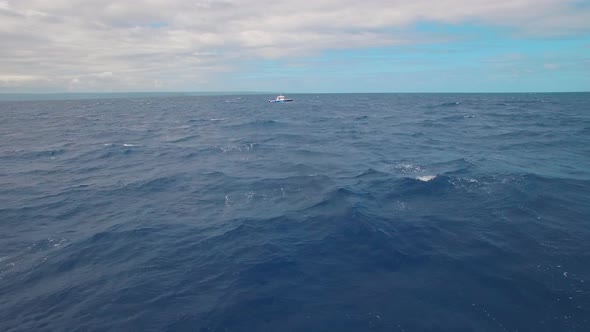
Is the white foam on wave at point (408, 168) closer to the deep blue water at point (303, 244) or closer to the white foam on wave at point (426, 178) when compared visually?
the deep blue water at point (303, 244)

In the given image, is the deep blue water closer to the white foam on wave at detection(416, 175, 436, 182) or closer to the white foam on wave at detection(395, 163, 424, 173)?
the white foam on wave at detection(395, 163, 424, 173)

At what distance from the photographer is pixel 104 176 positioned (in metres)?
30.2

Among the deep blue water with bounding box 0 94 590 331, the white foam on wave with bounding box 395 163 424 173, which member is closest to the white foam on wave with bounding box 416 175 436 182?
the deep blue water with bounding box 0 94 590 331

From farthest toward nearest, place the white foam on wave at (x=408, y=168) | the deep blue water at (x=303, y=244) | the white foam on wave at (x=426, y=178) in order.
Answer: the white foam on wave at (x=408, y=168), the white foam on wave at (x=426, y=178), the deep blue water at (x=303, y=244)

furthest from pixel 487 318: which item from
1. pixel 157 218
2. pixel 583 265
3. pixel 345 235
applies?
pixel 157 218

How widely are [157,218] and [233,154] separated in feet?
58.7

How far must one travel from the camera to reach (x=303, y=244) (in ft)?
54.1

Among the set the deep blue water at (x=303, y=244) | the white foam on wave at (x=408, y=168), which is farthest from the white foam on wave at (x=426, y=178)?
the white foam on wave at (x=408, y=168)

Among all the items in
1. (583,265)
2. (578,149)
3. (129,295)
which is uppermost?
(578,149)

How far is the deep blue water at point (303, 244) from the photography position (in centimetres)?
1155

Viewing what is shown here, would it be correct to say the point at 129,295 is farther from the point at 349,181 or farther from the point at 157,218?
the point at 349,181

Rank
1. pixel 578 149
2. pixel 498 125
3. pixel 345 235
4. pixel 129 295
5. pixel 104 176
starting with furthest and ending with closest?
pixel 498 125
pixel 578 149
pixel 104 176
pixel 345 235
pixel 129 295

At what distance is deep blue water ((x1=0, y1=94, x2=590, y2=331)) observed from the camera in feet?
37.9

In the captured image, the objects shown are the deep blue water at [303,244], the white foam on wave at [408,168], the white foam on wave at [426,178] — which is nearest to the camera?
the deep blue water at [303,244]
